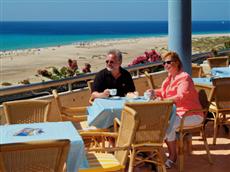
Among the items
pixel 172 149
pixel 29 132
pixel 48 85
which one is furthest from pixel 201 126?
pixel 48 85

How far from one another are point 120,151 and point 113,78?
167cm

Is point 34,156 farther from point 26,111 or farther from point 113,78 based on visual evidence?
point 113,78

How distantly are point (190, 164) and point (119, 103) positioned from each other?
36.8 inches

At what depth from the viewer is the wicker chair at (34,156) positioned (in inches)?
119

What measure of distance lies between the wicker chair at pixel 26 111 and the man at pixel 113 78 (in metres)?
0.88

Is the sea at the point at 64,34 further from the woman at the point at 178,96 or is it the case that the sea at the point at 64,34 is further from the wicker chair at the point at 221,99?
the woman at the point at 178,96

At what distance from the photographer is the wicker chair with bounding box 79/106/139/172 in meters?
3.87

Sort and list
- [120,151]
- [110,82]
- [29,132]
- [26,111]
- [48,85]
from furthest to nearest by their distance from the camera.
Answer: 1. [48,85]
2. [110,82]
3. [26,111]
4. [120,151]
5. [29,132]

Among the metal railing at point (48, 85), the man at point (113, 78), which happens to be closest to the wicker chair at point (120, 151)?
the man at point (113, 78)

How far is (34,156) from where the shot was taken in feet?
10.1

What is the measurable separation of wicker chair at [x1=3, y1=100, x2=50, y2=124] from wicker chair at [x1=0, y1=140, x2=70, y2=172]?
154 centimetres

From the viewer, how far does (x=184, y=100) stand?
16.6ft

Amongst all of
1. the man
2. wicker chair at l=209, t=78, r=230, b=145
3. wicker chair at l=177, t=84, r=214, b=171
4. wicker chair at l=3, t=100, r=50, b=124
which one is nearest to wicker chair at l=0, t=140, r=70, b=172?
wicker chair at l=3, t=100, r=50, b=124

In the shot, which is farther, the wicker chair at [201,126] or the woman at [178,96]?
the woman at [178,96]
